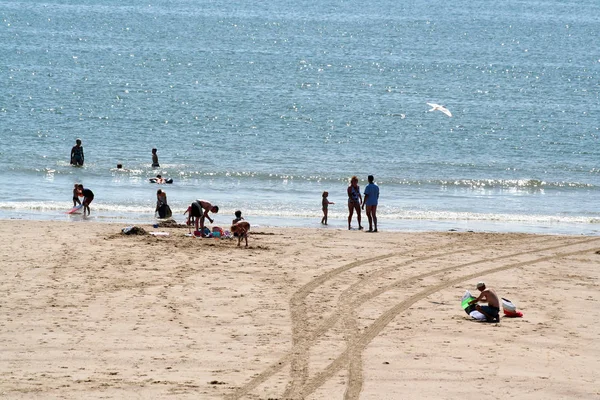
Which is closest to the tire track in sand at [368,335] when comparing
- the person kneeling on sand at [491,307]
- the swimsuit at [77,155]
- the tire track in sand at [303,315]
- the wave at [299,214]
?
the tire track in sand at [303,315]

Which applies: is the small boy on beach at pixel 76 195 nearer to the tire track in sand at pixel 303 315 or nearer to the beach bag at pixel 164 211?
the beach bag at pixel 164 211

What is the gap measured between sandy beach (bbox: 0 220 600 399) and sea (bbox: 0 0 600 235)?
488cm

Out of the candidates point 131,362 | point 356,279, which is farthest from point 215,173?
point 131,362

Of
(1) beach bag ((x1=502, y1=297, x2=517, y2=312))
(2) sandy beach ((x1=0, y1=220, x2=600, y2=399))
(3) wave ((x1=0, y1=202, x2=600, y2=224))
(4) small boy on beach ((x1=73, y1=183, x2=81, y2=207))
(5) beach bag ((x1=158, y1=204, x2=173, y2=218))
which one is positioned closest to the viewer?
(2) sandy beach ((x1=0, y1=220, x2=600, y2=399))

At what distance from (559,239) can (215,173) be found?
13.1m

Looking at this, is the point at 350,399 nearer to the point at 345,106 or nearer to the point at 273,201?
the point at 273,201

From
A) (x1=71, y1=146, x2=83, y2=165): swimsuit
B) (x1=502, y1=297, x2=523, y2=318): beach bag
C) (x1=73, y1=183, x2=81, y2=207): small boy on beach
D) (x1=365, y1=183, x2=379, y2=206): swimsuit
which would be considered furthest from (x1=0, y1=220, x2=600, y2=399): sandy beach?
(x1=71, y1=146, x2=83, y2=165): swimsuit

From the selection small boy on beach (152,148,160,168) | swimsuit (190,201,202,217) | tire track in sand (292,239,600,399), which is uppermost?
small boy on beach (152,148,160,168)

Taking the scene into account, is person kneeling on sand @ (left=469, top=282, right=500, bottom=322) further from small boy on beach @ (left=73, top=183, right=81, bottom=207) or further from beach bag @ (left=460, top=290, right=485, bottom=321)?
small boy on beach @ (left=73, top=183, right=81, bottom=207)

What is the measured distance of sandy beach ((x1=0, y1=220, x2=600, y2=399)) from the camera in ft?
38.0

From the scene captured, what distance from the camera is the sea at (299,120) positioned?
27.3 metres

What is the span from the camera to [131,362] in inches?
474

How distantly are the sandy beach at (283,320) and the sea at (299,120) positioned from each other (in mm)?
4877

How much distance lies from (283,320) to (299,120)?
3012 cm
